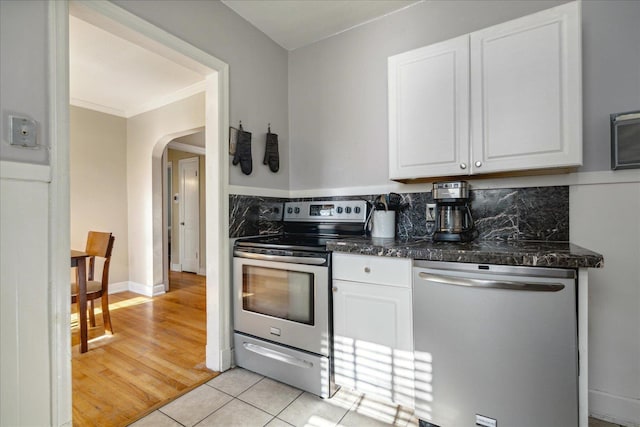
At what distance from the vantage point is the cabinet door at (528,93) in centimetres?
146

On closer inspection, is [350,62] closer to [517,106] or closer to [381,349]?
[517,106]

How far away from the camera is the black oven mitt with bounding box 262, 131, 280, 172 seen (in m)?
2.57

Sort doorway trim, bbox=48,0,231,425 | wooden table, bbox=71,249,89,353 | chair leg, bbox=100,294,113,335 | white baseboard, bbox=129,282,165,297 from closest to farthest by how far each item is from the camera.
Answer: doorway trim, bbox=48,0,231,425
wooden table, bbox=71,249,89,353
chair leg, bbox=100,294,113,335
white baseboard, bbox=129,282,165,297

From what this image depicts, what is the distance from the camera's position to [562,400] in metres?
1.19

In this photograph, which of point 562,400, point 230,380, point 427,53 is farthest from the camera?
point 230,380

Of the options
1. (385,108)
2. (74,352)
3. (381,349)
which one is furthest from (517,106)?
(74,352)

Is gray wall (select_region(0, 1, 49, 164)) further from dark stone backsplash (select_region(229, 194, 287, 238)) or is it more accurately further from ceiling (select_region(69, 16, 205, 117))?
dark stone backsplash (select_region(229, 194, 287, 238))

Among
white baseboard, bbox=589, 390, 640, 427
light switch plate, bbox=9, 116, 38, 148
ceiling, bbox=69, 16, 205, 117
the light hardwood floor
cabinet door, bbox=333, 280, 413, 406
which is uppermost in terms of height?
ceiling, bbox=69, 16, 205, 117

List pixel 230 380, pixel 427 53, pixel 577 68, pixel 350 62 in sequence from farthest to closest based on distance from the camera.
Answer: pixel 350 62 < pixel 230 380 < pixel 427 53 < pixel 577 68

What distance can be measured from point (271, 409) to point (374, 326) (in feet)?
2.53

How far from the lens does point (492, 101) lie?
1.64 metres

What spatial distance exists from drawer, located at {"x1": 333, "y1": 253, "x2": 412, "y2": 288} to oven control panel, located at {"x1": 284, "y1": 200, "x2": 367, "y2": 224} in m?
0.58

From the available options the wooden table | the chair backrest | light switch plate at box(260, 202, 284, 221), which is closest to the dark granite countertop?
light switch plate at box(260, 202, 284, 221)

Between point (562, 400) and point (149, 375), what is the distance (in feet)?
7.86
